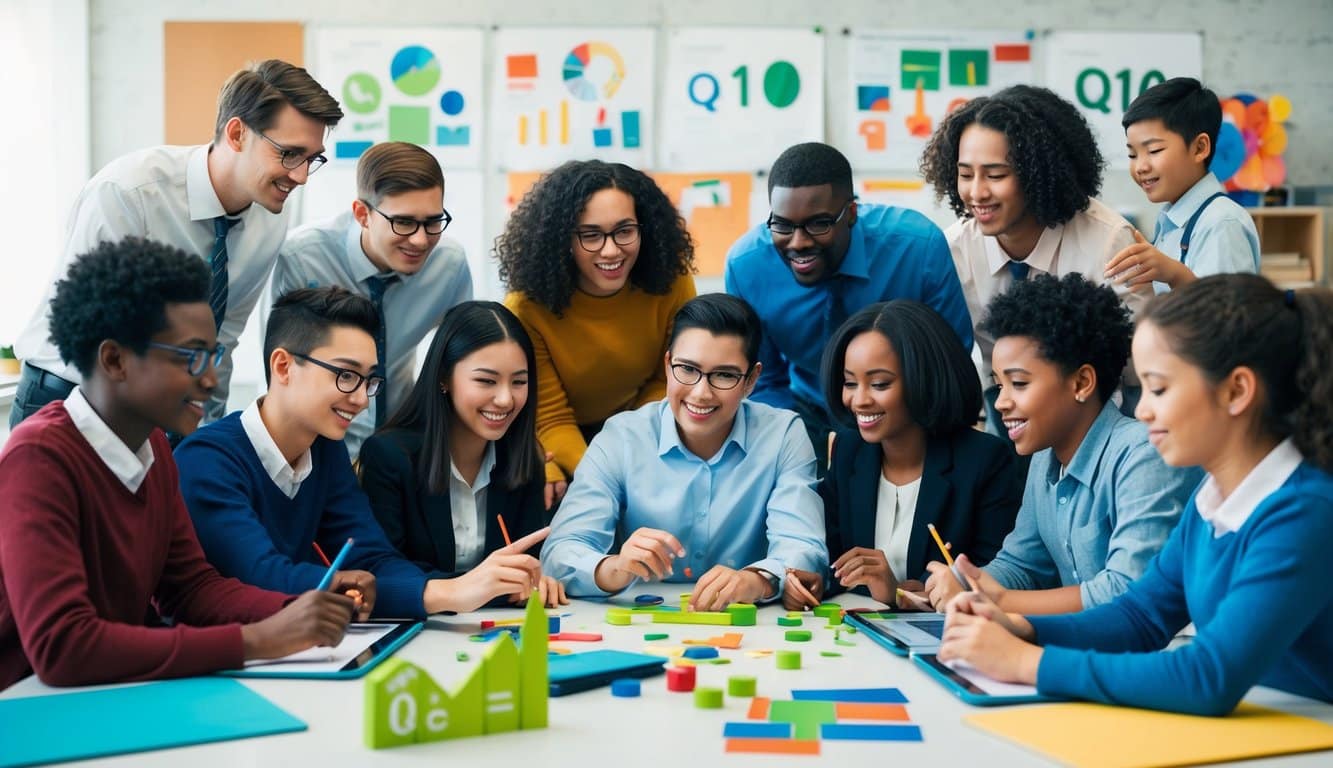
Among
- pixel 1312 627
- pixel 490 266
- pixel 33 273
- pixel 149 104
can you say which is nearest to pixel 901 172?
pixel 490 266

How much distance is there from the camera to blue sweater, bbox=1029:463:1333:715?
1443mm

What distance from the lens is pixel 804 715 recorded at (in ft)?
4.84

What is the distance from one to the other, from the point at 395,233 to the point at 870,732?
1775 millimetres

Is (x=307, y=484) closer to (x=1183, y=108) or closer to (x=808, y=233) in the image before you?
(x=808, y=233)

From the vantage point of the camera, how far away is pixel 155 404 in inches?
68.6

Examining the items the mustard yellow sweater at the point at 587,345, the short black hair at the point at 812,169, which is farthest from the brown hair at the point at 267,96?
the short black hair at the point at 812,169

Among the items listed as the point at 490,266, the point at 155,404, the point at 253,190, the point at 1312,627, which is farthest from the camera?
the point at 490,266

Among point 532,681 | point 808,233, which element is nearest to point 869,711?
point 532,681

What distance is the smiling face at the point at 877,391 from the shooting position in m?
2.50

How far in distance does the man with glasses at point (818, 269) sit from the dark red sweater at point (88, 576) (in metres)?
1.47

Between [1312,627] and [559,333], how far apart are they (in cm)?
183

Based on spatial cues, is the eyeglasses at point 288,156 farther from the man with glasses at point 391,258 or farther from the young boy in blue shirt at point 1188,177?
the young boy in blue shirt at point 1188,177

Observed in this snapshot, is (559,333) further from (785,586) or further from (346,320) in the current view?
(785,586)

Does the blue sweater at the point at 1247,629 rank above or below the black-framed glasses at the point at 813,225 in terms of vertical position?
below
